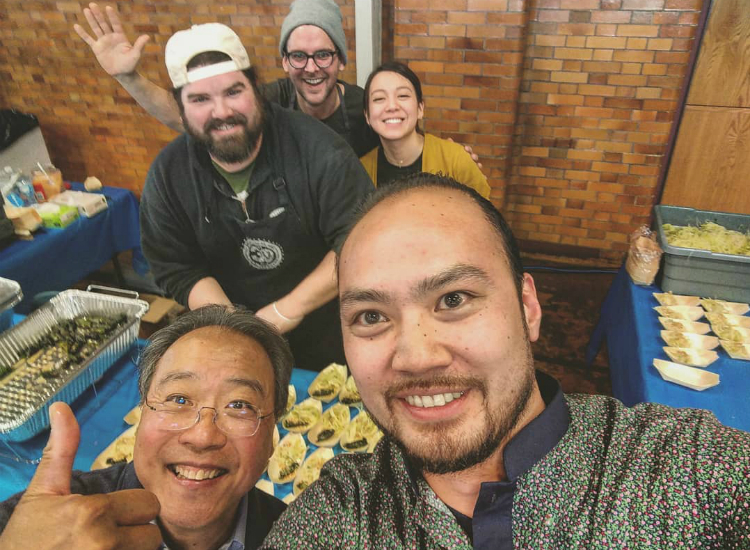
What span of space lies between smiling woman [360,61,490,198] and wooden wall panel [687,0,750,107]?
99.3 inches

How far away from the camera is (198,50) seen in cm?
202

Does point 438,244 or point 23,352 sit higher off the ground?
point 438,244

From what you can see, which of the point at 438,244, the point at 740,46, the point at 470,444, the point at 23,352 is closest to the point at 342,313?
the point at 438,244

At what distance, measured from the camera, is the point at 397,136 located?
9.23 feet

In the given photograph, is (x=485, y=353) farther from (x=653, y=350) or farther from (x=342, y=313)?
(x=653, y=350)

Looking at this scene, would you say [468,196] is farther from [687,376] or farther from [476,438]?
[687,376]

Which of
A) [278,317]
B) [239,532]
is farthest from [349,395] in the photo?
[239,532]

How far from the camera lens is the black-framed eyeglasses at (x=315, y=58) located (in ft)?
9.05

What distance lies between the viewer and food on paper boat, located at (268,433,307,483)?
6.21ft

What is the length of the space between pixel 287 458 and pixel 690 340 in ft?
6.85

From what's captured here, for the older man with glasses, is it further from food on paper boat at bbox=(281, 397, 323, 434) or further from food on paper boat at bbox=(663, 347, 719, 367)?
food on paper boat at bbox=(663, 347, 719, 367)

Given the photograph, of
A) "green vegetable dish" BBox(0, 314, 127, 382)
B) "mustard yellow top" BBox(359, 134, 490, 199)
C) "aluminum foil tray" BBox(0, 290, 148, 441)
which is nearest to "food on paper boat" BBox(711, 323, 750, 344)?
"mustard yellow top" BBox(359, 134, 490, 199)

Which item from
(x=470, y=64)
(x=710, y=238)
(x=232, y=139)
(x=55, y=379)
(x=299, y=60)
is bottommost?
(x=55, y=379)

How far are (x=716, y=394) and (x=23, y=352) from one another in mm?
3232
